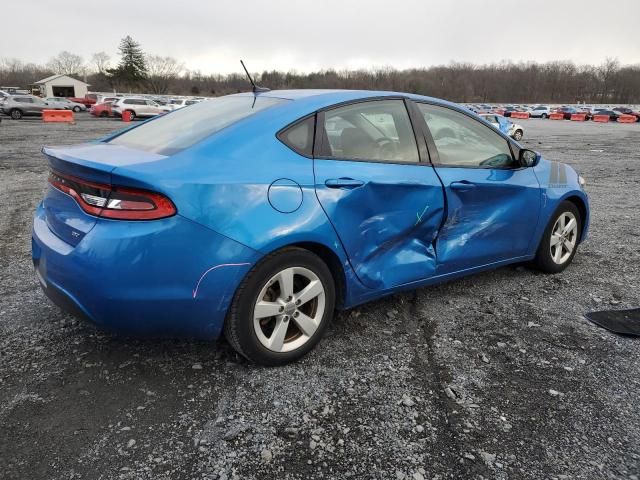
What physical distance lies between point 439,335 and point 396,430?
1.07m

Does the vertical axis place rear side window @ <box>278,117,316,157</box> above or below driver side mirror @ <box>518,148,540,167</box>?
above

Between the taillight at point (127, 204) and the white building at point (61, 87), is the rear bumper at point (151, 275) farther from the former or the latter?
the white building at point (61, 87)

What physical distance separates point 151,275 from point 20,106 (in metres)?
36.9

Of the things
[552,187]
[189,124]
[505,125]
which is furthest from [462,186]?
[505,125]

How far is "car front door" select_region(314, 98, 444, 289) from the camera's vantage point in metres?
2.85

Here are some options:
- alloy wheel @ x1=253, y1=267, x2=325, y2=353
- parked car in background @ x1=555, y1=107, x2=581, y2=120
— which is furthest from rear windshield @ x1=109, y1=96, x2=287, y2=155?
parked car in background @ x1=555, y1=107, x2=581, y2=120

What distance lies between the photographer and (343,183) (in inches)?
111

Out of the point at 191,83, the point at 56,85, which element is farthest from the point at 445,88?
the point at 56,85

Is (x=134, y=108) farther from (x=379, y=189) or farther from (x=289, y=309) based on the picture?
(x=289, y=309)

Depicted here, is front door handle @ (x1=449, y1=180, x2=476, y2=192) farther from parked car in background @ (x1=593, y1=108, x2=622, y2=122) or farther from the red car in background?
parked car in background @ (x1=593, y1=108, x2=622, y2=122)

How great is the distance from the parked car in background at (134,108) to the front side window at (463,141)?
33538mm

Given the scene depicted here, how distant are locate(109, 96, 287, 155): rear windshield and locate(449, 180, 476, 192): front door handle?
128 centimetres

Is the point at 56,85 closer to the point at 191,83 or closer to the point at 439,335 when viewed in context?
the point at 191,83

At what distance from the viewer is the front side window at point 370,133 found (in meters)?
2.96
